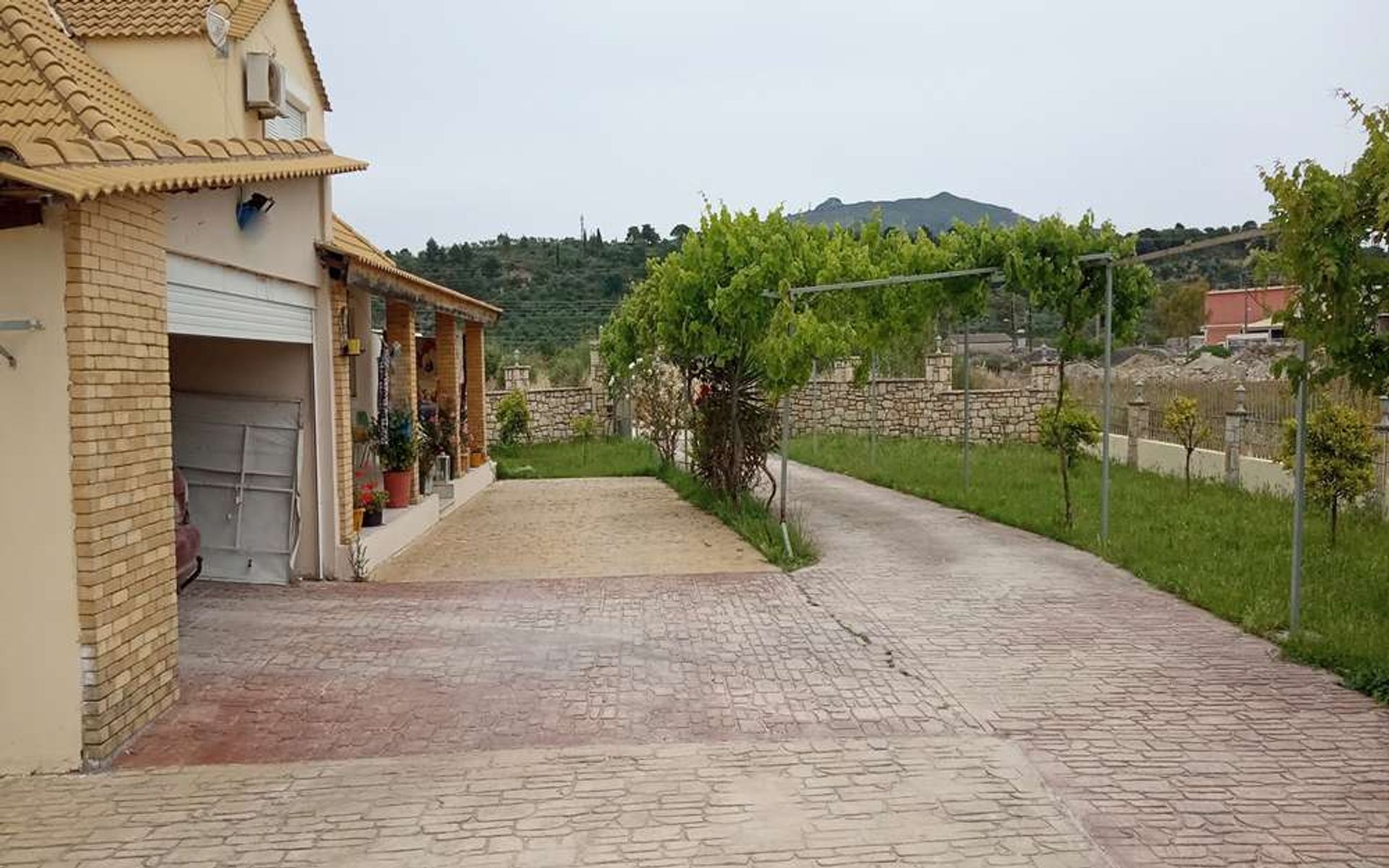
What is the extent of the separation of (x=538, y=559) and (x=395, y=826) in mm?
7351

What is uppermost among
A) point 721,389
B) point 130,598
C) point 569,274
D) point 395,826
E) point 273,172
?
point 569,274

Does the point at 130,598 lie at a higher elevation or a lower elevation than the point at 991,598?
higher

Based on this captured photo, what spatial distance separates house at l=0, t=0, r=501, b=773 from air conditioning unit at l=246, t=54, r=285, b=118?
22 mm

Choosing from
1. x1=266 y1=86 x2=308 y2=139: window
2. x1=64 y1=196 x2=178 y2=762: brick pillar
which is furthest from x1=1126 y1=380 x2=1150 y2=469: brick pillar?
x1=64 y1=196 x2=178 y2=762: brick pillar

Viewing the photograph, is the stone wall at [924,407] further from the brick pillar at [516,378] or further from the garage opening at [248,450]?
the garage opening at [248,450]

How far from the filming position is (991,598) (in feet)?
32.4

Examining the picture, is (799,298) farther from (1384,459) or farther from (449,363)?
(1384,459)

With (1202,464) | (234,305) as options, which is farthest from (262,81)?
(1202,464)

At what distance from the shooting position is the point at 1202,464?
17.8 metres

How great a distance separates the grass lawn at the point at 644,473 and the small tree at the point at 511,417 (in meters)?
0.29

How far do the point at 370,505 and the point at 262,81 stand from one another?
466 cm

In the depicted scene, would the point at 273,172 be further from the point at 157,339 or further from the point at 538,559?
the point at 538,559

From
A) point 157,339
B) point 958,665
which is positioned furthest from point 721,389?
point 157,339

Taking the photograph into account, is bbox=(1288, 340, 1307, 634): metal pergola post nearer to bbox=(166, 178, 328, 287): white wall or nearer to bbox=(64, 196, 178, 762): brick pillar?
bbox=(64, 196, 178, 762): brick pillar
